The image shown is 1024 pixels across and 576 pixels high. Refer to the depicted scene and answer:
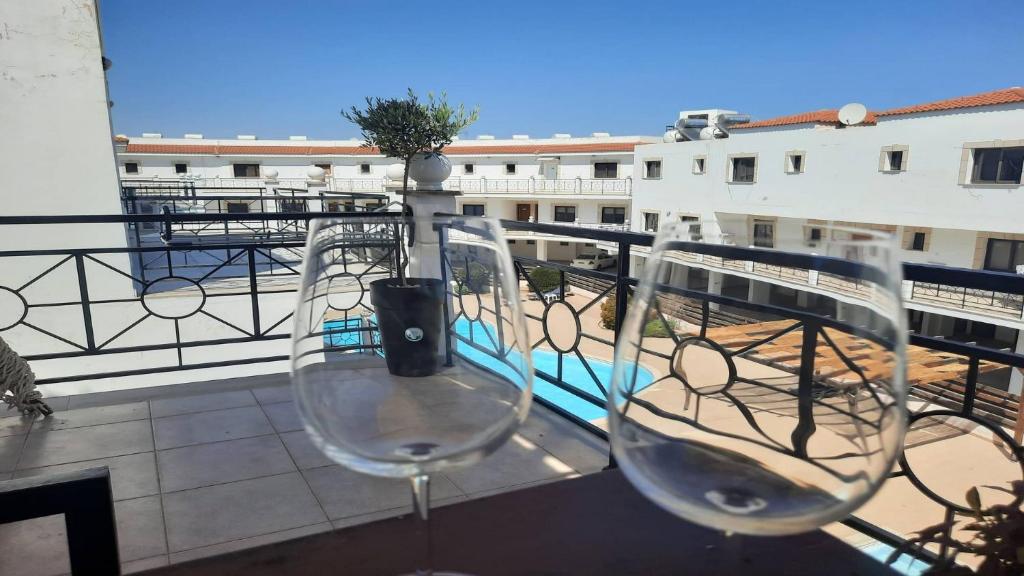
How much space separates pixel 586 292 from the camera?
26.4 metres

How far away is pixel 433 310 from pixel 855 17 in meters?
58.5

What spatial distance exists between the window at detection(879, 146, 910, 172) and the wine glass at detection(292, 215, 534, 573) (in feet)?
71.8

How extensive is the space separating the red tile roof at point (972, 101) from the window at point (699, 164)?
6743 mm

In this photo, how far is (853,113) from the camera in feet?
63.4

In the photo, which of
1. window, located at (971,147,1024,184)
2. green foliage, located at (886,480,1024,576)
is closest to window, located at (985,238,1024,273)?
window, located at (971,147,1024,184)

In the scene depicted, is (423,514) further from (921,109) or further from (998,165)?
(921,109)

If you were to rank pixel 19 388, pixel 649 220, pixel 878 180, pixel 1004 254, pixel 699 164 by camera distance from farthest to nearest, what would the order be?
pixel 649 220 → pixel 699 164 → pixel 878 180 → pixel 1004 254 → pixel 19 388

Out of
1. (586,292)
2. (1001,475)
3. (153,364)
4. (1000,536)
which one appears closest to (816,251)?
(1000,536)

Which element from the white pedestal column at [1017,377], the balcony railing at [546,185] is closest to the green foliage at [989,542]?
the white pedestal column at [1017,377]

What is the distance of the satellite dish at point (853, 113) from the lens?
1928 cm

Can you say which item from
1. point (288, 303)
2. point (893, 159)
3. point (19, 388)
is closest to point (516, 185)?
point (893, 159)

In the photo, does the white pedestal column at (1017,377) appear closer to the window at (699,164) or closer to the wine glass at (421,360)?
the window at (699,164)

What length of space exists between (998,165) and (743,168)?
8148 mm

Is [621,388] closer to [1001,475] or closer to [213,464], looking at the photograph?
[1001,475]
